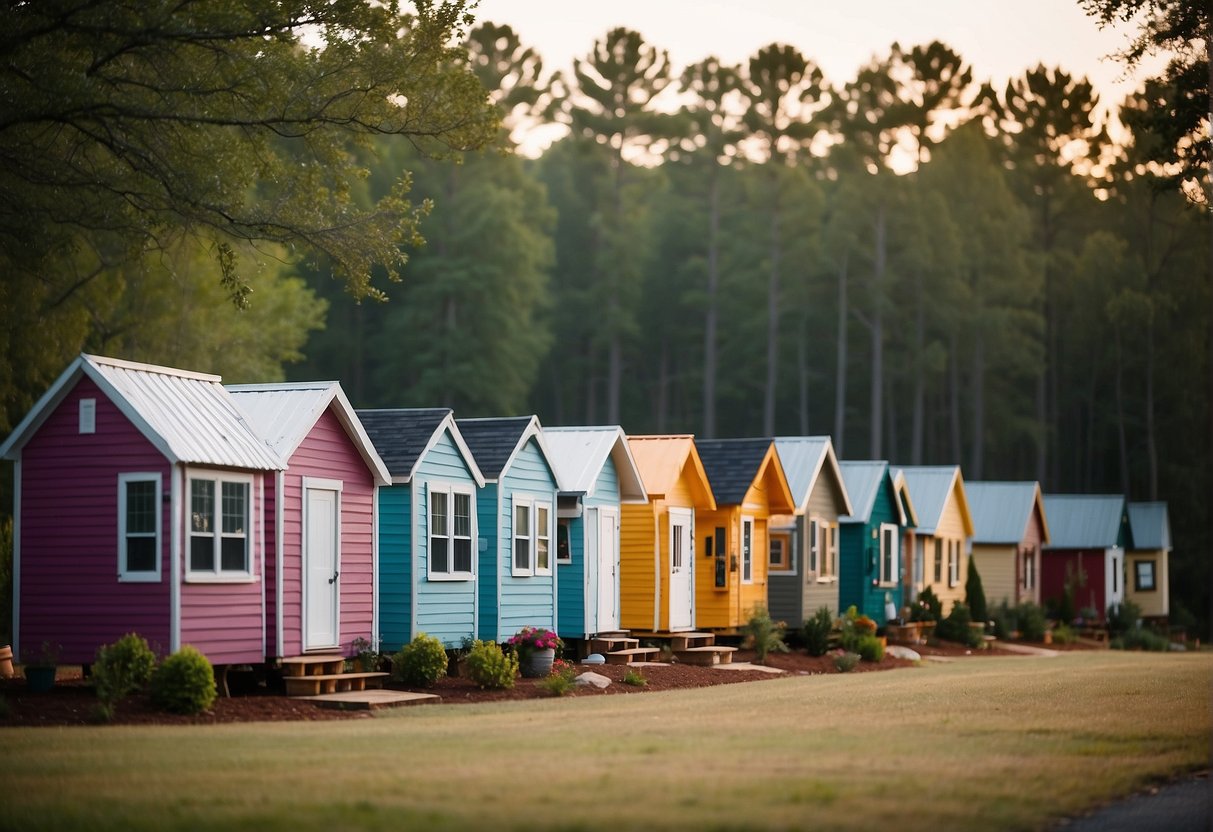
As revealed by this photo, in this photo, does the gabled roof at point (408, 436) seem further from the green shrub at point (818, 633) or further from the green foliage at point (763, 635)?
the green shrub at point (818, 633)

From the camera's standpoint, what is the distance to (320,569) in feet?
76.8

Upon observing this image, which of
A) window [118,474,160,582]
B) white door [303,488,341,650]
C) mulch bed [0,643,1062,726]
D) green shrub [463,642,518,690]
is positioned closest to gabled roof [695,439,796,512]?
mulch bed [0,643,1062,726]

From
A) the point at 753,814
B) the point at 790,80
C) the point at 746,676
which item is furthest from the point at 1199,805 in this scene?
the point at 790,80

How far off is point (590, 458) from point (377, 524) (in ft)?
22.6

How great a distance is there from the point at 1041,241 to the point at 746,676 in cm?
6003

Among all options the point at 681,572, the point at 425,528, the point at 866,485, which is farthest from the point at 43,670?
the point at 866,485

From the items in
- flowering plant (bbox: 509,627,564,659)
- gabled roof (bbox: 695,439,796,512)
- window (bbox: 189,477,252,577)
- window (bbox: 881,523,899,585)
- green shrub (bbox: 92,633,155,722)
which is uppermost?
gabled roof (bbox: 695,439,796,512)

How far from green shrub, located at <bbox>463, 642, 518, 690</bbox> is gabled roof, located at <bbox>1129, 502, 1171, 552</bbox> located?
149ft

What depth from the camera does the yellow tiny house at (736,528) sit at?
114ft

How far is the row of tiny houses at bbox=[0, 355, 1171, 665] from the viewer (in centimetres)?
2088

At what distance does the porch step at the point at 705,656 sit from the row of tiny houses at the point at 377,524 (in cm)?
117

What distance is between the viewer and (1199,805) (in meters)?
13.4

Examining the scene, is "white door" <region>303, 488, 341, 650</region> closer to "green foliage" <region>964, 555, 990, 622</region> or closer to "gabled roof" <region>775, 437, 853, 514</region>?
"gabled roof" <region>775, 437, 853, 514</region>

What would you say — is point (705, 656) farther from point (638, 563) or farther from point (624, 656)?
point (638, 563)
